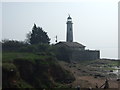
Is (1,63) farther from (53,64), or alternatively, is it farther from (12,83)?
(53,64)

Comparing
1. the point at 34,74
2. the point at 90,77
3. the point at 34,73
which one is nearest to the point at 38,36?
the point at 90,77

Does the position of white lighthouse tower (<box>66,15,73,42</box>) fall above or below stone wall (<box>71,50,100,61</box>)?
above

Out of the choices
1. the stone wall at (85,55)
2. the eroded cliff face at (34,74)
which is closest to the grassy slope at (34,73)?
the eroded cliff face at (34,74)

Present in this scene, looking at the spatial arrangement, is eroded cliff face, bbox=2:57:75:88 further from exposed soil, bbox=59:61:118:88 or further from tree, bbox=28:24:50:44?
tree, bbox=28:24:50:44

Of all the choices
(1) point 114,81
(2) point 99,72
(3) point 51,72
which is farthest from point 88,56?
(3) point 51,72

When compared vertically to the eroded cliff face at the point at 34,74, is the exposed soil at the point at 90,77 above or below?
below

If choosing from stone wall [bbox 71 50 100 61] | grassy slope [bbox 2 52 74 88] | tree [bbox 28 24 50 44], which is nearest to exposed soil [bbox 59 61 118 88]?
grassy slope [bbox 2 52 74 88]

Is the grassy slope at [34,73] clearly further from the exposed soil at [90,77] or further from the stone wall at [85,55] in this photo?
the stone wall at [85,55]

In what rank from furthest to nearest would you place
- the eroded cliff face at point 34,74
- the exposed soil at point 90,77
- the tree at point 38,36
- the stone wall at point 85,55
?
the tree at point 38,36 < the stone wall at point 85,55 < the exposed soil at point 90,77 < the eroded cliff face at point 34,74

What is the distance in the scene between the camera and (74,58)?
5812cm

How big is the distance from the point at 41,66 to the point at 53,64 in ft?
9.12

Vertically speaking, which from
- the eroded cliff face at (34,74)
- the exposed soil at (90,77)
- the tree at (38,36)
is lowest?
the exposed soil at (90,77)

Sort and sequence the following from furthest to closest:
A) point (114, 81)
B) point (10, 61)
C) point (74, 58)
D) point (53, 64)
Result: point (74, 58)
point (114, 81)
point (53, 64)
point (10, 61)

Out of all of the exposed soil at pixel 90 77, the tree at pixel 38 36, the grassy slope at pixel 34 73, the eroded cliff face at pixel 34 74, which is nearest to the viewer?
the eroded cliff face at pixel 34 74
